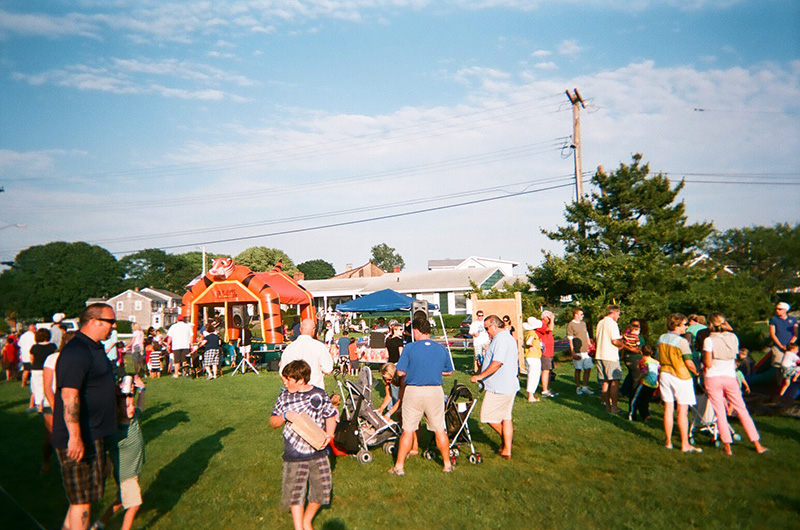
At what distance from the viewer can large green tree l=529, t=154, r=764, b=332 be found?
1750 centimetres

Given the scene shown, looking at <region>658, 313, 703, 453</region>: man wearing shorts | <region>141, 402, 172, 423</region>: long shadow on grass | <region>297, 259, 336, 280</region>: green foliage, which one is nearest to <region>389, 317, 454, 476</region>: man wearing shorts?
<region>658, 313, 703, 453</region>: man wearing shorts

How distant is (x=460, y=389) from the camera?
7148 millimetres

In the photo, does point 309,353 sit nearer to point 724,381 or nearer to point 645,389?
point 724,381

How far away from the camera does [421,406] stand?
6.12m

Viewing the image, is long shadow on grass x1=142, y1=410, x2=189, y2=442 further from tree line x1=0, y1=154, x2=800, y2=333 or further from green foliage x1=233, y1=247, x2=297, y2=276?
green foliage x1=233, y1=247, x2=297, y2=276

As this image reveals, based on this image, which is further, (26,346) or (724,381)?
(724,381)

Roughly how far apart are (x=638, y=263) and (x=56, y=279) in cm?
1736

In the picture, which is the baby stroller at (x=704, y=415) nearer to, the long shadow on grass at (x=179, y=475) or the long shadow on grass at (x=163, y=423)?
the long shadow on grass at (x=179, y=475)

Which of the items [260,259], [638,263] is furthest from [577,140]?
[260,259]

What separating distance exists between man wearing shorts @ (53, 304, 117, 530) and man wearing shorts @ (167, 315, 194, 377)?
12767mm

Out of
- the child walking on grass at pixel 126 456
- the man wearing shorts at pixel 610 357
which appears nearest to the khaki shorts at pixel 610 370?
the man wearing shorts at pixel 610 357

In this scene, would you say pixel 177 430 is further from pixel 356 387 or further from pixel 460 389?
pixel 460 389

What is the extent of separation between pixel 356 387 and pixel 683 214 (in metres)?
21.5

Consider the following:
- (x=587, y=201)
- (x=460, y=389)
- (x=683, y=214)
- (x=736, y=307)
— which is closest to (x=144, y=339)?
(x=460, y=389)
